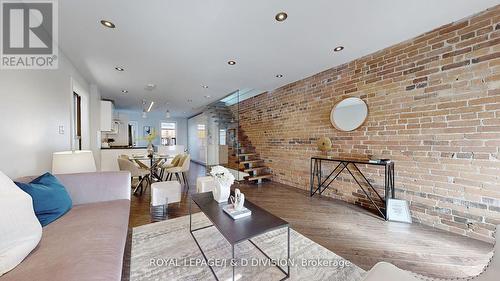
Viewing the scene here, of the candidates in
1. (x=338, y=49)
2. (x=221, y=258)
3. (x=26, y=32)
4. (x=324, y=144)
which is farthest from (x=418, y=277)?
(x=26, y=32)

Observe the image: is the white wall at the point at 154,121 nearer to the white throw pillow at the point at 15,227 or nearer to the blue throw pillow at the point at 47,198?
the blue throw pillow at the point at 47,198

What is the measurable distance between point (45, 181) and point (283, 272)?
2.17m

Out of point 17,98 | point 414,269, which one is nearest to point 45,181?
point 17,98

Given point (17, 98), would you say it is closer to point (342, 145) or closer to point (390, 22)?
point (390, 22)

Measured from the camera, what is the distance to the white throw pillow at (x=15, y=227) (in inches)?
36.5

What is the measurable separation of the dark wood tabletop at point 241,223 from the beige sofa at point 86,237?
63 centimetres

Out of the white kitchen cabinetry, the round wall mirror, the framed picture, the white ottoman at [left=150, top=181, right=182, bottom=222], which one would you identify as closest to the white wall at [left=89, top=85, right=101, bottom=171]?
the white kitchen cabinetry

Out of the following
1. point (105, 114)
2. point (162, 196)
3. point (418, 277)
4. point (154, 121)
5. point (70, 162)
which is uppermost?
point (154, 121)

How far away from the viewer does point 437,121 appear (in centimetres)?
222

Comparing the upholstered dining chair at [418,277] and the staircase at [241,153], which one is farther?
the staircase at [241,153]

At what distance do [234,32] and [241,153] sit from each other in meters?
3.55

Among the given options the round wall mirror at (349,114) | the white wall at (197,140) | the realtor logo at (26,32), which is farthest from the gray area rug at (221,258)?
the white wall at (197,140)

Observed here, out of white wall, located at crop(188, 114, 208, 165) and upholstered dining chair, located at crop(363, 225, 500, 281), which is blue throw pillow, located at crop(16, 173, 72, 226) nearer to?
upholstered dining chair, located at crop(363, 225, 500, 281)

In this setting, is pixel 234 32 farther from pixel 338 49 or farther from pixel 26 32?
pixel 26 32
